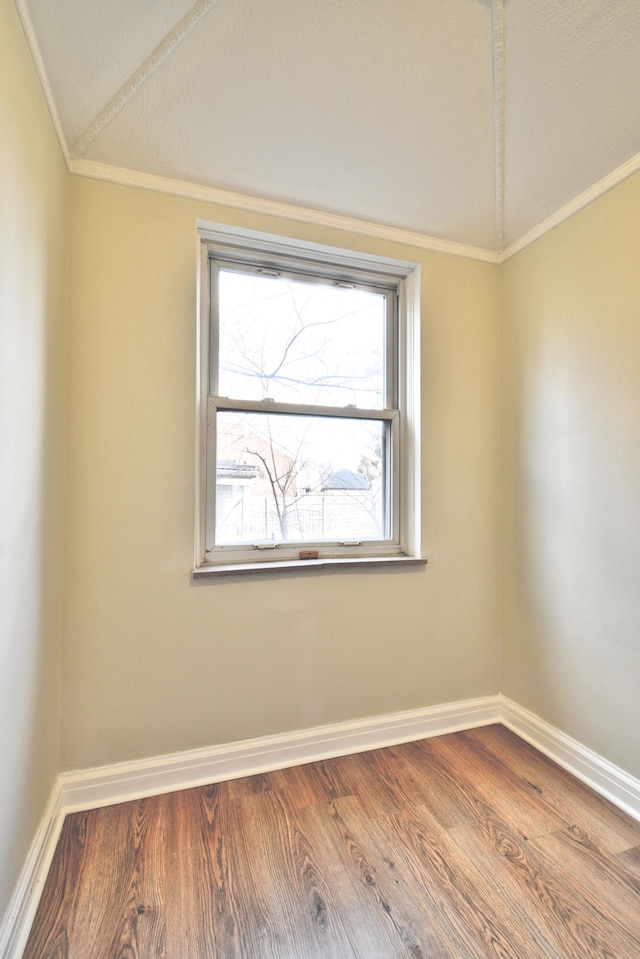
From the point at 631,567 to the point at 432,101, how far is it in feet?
5.73

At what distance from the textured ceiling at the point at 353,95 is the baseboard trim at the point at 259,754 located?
2.24 meters

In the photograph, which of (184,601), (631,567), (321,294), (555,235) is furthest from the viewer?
(321,294)

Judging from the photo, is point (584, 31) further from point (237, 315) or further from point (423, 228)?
point (237, 315)

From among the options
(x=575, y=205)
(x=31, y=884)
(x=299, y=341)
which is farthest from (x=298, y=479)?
(x=575, y=205)

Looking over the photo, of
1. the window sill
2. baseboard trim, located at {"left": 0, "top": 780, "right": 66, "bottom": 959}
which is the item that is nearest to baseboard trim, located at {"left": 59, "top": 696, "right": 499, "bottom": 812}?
baseboard trim, located at {"left": 0, "top": 780, "right": 66, "bottom": 959}

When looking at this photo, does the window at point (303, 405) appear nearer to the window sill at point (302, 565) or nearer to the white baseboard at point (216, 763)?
the window sill at point (302, 565)

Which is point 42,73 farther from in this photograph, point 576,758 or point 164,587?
point 576,758

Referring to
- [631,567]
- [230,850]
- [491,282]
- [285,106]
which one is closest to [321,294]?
[285,106]

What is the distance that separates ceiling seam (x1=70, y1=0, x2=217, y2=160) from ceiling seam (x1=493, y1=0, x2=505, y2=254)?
0.78 meters

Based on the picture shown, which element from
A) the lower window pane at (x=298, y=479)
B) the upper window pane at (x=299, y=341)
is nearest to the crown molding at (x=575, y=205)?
the upper window pane at (x=299, y=341)

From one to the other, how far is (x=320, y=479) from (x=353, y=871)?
1369 millimetres

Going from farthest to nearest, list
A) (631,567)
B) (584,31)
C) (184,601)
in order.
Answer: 1. (184,601)
2. (631,567)
3. (584,31)

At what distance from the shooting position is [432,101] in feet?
4.46

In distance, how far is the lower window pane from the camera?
71.3 inches
